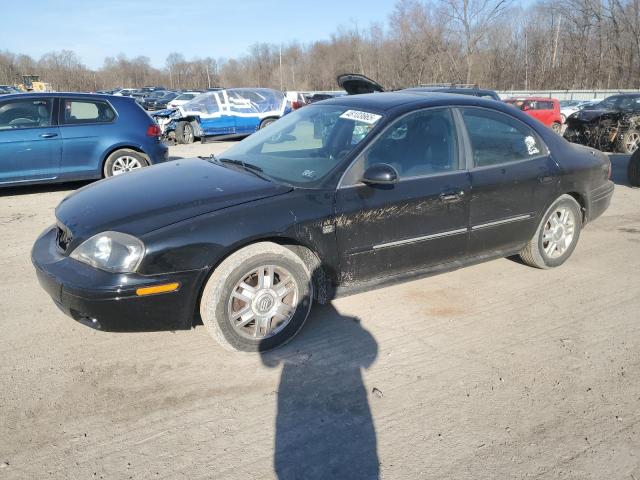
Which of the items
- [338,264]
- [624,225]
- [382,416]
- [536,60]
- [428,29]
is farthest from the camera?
[536,60]

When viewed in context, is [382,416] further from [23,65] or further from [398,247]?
[23,65]

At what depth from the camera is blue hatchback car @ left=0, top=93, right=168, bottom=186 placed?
7379 millimetres

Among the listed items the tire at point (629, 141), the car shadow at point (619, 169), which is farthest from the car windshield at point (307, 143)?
the tire at point (629, 141)

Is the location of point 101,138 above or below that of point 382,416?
above

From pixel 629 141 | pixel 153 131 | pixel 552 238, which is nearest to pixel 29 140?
pixel 153 131

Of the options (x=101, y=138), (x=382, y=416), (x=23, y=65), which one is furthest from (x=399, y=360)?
(x=23, y=65)

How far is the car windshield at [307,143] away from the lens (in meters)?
3.60

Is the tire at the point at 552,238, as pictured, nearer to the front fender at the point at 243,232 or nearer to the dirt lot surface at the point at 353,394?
the dirt lot surface at the point at 353,394

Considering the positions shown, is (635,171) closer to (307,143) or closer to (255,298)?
(307,143)

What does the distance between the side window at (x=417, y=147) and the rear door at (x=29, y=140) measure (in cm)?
591

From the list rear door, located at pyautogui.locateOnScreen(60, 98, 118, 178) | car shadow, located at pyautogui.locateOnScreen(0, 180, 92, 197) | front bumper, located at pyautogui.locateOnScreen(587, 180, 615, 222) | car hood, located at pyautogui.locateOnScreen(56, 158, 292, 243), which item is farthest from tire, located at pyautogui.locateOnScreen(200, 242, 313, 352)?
car shadow, located at pyautogui.locateOnScreen(0, 180, 92, 197)

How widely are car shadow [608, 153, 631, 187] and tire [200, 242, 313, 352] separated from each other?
8145 mm

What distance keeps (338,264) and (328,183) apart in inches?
21.8

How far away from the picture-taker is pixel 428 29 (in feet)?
131
